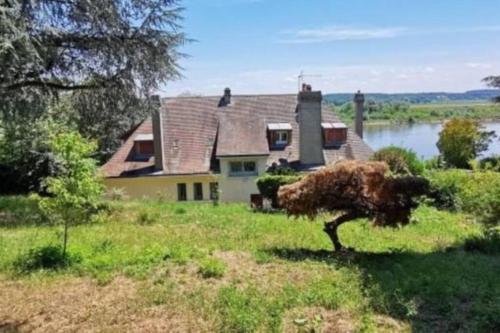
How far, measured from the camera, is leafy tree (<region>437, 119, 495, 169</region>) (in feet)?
120

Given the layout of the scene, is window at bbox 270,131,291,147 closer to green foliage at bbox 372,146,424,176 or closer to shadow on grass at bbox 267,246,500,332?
green foliage at bbox 372,146,424,176

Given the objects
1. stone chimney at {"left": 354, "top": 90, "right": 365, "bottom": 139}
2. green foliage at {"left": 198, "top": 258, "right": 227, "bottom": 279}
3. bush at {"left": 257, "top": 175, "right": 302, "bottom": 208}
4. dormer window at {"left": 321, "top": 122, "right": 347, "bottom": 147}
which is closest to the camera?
green foliage at {"left": 198, "top": 258, "right": 227, "bottom": 279}

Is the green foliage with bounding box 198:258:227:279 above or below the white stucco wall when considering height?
above

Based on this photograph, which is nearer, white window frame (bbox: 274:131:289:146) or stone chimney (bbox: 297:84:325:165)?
stone chimney (bbox: 297:84:325:165)

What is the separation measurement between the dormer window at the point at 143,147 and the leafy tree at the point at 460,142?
2103cm

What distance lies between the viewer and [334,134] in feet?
95.1

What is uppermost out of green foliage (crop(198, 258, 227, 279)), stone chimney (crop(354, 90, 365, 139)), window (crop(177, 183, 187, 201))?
stone chimney (crop(354, 90, 365, 139))

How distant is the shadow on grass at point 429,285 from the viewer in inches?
211

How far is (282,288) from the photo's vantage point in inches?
Answer: 250

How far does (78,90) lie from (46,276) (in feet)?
12.6

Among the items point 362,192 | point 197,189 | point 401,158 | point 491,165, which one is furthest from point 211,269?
point 197,189

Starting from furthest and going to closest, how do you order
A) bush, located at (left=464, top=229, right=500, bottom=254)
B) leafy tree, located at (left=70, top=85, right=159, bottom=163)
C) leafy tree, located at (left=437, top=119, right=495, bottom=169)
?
leafy tree, located at (left=437, top=119, right=495, bottom=169) → bush, located at (left=464, top=229, right=500, bottom=254) → leafy tree, located at (left=70, top=85, right=159, bottom=163)

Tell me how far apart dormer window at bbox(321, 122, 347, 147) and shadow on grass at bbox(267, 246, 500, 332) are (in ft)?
65.8

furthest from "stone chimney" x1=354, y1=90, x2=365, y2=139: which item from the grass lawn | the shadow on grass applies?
the shadow on grass
